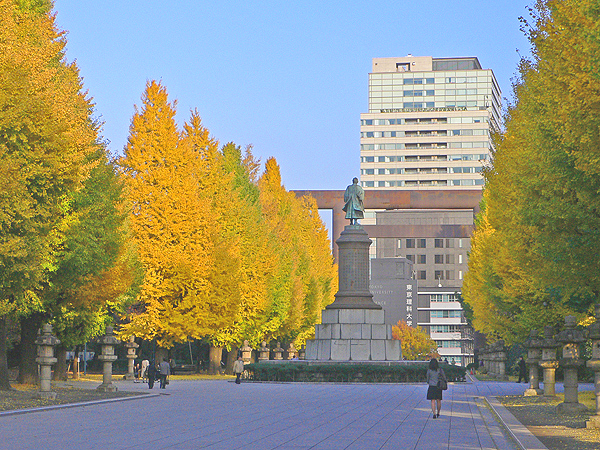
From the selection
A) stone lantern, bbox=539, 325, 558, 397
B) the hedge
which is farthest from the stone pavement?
the hedge

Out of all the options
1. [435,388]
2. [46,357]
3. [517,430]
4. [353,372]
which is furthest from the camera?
[353,372]

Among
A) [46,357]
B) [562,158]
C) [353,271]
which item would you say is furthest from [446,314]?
[562,158]

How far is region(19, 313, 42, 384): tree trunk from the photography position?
104 ft

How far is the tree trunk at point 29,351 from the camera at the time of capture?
104ft

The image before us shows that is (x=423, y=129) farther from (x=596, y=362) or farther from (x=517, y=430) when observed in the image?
(x=517, y=430)

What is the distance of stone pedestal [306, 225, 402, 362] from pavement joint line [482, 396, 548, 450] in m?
21.5

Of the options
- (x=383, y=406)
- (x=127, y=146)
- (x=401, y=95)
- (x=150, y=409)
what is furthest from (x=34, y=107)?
(x=401, y=95)

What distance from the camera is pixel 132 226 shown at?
143ft

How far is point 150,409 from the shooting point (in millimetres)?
22406

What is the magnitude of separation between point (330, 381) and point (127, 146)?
52.5 feet

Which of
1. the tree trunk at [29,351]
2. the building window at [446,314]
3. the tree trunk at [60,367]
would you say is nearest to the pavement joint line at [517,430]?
the tree trunk at [29,351]

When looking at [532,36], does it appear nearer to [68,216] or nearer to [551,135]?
[551,135]

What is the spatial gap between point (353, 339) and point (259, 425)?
91.1 feet

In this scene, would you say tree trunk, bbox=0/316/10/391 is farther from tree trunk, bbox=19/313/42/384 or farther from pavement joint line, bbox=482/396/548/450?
pavement joint line, bbox=482/396/548/450
